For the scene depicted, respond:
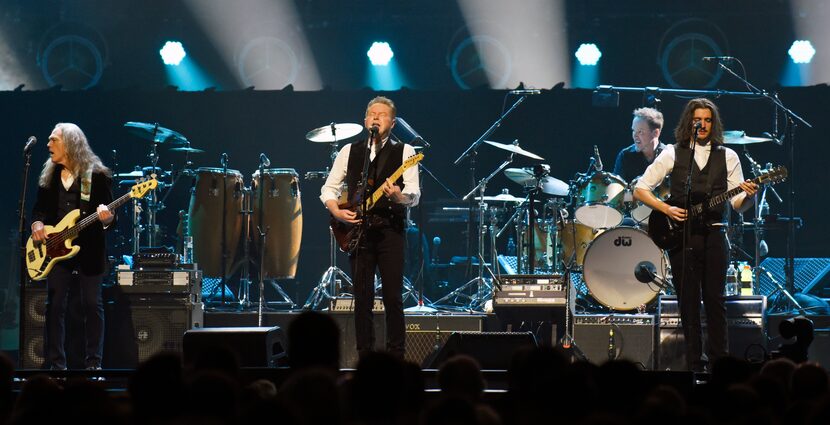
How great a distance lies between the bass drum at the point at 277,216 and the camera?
1106 centimetres

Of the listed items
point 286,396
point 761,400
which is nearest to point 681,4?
point 761,400

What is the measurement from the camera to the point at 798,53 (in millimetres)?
13656

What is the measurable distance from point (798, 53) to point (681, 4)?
65.7 inches

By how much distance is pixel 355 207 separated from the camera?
23.9 feet

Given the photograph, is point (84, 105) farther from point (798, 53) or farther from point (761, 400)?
point (761, 400)

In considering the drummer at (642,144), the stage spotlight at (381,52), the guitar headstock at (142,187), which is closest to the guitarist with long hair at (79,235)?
the guitar headstock at (142,187)

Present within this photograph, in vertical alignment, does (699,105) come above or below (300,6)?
below

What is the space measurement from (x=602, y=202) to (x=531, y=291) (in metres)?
1.60

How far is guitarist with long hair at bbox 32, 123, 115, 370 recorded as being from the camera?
8211 mm

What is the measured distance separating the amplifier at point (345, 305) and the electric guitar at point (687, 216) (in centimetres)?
283

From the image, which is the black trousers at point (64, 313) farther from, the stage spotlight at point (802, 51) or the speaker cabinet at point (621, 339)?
the stage spotlight at point (802, 51)

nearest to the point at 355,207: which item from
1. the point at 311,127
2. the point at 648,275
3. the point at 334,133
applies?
the point at 648,275

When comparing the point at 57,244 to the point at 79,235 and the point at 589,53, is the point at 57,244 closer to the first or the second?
the point at 79,235

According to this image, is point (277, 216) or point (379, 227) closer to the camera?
point (379, 227)
